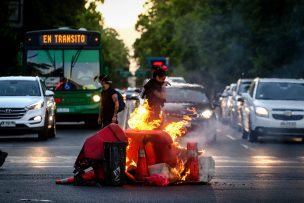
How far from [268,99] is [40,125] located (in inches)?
241

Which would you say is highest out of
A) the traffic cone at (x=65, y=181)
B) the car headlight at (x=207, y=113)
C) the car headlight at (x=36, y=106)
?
the traffic cone at (x=65, y=181)

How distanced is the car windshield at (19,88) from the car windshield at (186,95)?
3843 millimetres

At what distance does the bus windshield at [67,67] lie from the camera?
37.4 meters

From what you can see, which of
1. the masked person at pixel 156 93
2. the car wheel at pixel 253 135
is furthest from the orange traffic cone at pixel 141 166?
the car wheel at pixel 253 135

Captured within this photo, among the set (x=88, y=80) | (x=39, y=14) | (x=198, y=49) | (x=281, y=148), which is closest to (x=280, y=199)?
(x=281, y=148)

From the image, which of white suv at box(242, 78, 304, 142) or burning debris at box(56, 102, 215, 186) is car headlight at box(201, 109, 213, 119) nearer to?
white suv at box(242, 78, 304, 142)

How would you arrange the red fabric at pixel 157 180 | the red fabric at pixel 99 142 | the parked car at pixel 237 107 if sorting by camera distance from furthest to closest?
the parked car at pixel 237 107, the red fabric at pixel 157 180, the red fabric at pixel 99 142

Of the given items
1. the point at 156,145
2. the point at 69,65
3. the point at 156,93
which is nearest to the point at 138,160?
the point at 156,145

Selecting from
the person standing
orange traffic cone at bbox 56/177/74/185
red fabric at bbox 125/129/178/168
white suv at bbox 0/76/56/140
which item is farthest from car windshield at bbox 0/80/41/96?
red fabric at bbox 125/129/178/168

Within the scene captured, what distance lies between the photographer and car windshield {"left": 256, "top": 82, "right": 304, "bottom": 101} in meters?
30.8

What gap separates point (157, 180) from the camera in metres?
15.6

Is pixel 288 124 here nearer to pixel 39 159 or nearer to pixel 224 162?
pixel 224 162

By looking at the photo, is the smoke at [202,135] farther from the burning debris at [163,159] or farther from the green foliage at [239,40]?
the green foliage at [239,40]

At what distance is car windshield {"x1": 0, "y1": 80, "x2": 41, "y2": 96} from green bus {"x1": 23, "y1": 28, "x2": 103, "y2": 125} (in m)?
5.83
